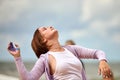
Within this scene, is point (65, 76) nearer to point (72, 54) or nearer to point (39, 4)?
point (72, 54)

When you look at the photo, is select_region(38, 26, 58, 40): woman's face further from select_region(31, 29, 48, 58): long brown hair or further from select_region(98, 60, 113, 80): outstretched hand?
select_region(98, 60, 113, 80): outstretched hand

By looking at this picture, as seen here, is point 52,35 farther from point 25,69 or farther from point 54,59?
point 25,69

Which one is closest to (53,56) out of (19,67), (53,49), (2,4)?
(53,49)

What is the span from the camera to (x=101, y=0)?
917cm

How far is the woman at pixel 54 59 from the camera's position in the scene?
1.92 m

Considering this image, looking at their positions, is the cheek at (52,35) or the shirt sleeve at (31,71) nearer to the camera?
the shirt sleeve at (31,71)

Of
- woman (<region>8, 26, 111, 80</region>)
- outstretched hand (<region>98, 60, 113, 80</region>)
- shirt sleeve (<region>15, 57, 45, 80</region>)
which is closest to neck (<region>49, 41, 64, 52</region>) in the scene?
woman (<region>8, 26, 111, 80</region>)

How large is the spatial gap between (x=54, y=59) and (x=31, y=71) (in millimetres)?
135

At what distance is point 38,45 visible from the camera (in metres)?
2.08

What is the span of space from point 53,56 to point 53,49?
0.06 metres

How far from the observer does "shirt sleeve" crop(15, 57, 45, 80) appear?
1897 mm

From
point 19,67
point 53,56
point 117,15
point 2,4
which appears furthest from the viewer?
point 117,15

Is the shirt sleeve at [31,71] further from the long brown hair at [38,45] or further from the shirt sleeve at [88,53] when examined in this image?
the shirt sleeve at [88,53]

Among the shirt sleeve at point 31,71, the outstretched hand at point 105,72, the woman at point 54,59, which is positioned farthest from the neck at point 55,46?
the outstretched hand at point 105,72
